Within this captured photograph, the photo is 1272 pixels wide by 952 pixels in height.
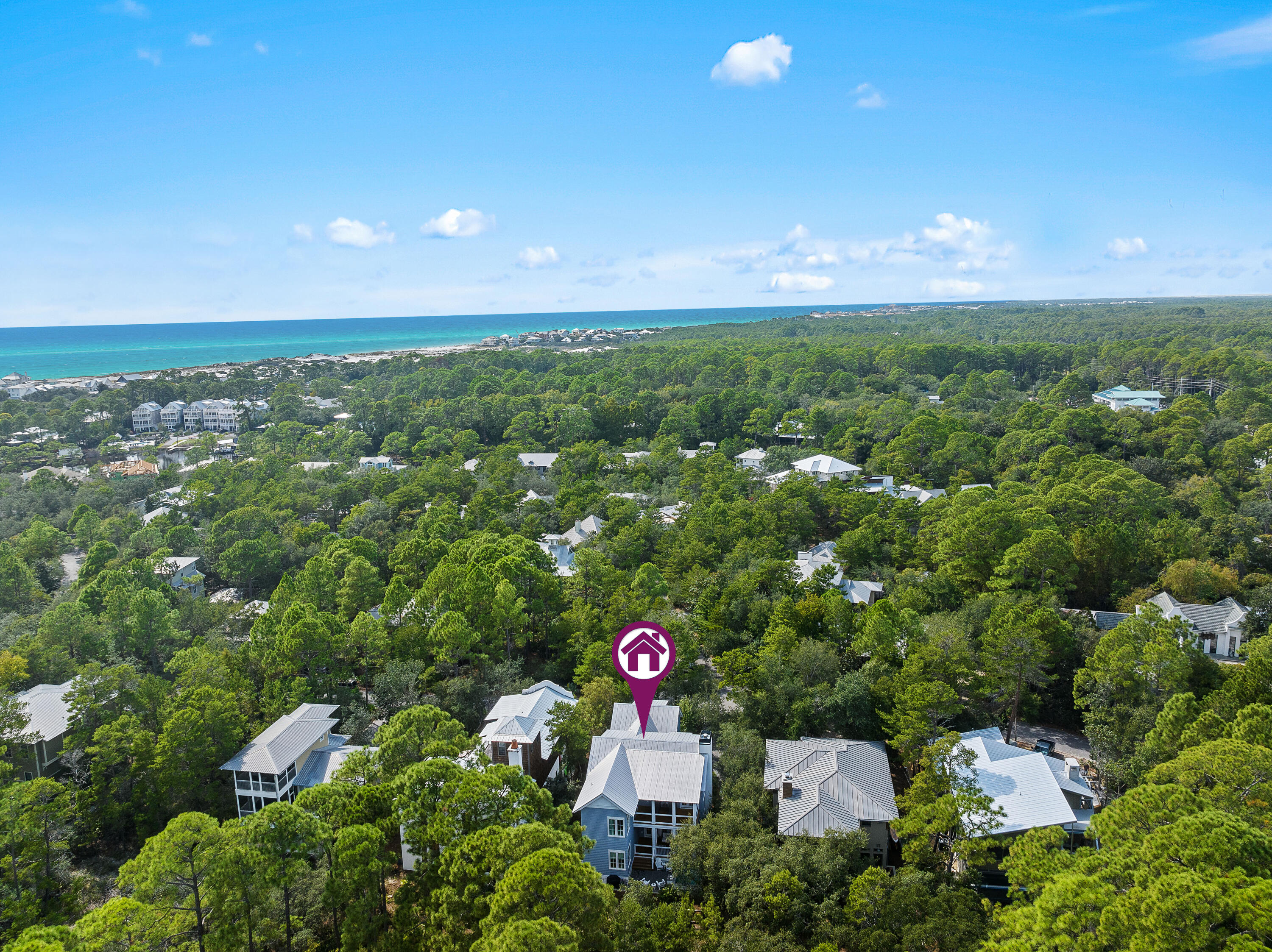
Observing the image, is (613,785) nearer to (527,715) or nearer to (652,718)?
(652,718)

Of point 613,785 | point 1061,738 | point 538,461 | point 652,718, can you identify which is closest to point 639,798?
point 613,785

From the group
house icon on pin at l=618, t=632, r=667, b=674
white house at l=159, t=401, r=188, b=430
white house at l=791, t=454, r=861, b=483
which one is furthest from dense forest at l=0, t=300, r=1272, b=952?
white house at l=159, t=401, r=188, b=430

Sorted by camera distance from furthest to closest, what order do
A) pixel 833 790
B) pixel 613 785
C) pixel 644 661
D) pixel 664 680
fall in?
pixel 664 680
pixel 644 661
pixel 833 790
pixel 613 785

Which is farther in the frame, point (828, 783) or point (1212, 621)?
point (1212, 621)

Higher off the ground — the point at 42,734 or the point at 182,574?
the point at 182,574

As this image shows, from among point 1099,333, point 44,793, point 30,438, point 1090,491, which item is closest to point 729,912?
point 44,793

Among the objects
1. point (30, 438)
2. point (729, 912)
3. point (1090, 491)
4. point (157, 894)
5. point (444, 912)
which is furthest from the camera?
point (30, 438)

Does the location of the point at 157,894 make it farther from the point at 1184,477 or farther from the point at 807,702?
the point at 1184,477
